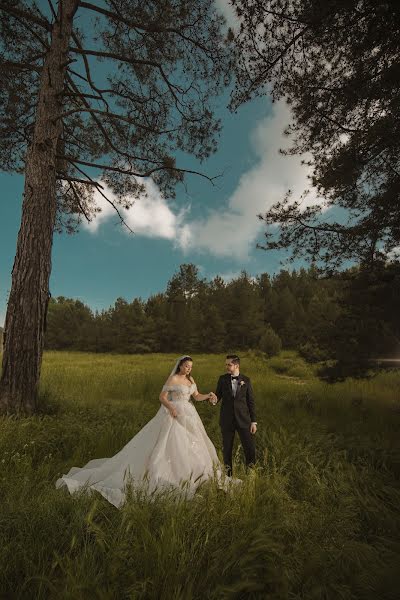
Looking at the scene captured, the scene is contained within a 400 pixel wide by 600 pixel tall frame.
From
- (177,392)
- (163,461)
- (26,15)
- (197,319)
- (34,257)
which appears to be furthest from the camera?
(197,319)

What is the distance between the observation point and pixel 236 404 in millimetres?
4938

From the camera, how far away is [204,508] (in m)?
3.15

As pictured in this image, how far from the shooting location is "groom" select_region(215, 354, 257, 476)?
16.0 feet

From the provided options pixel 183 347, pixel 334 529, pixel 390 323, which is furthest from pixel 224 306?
pixel 334 529

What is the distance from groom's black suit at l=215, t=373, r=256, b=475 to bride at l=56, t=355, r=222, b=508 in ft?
1.56

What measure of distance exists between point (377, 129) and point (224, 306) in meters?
45.1

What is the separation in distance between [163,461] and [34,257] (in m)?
4.74

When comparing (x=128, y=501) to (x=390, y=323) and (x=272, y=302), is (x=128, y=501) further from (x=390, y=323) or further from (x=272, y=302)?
(x=272, y=302)

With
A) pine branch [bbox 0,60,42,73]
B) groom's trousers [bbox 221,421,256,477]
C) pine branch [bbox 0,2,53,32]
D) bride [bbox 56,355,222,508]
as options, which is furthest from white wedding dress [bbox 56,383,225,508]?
pine branch [bbox 0,2,53,32]

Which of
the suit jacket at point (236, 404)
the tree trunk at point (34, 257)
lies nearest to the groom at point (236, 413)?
the suit jacket at point (236, 404)

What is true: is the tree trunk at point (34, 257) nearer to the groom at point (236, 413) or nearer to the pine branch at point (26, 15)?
the pine branch at point (26, 15)

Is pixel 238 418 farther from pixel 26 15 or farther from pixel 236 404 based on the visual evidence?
pixel 26 15

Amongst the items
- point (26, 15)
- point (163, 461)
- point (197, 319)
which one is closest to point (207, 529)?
point (163, 461)

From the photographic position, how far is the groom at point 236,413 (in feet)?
16.0
